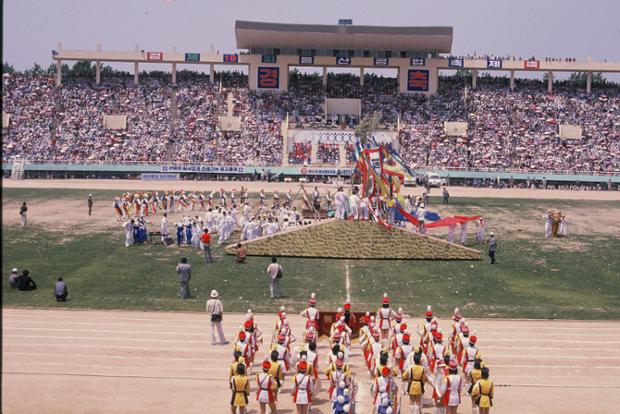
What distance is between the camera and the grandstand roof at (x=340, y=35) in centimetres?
6925

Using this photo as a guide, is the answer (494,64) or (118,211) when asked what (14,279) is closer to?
(118,211)

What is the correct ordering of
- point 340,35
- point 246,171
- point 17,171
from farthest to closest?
point 340,35 → point 246,171 → point 17,171

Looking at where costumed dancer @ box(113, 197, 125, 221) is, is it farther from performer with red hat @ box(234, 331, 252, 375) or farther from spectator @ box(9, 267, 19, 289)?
performer with red hat @ box(234, 331, 252, 375)

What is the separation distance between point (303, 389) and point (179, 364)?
14.2ft

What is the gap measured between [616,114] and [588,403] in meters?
60.7

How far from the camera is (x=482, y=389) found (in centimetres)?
1226

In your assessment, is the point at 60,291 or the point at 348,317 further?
the point at 60,291

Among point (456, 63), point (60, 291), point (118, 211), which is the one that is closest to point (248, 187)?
point (118, 211)

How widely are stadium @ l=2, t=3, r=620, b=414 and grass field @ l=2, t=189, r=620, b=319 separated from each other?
0.14 m

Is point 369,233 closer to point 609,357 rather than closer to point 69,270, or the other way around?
point 69,270

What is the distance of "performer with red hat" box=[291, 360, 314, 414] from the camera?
1236cm

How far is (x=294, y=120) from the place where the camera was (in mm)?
67750

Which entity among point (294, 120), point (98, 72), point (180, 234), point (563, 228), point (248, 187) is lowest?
point (180, 234)

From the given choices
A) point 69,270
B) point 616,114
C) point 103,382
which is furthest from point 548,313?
point 616,114
